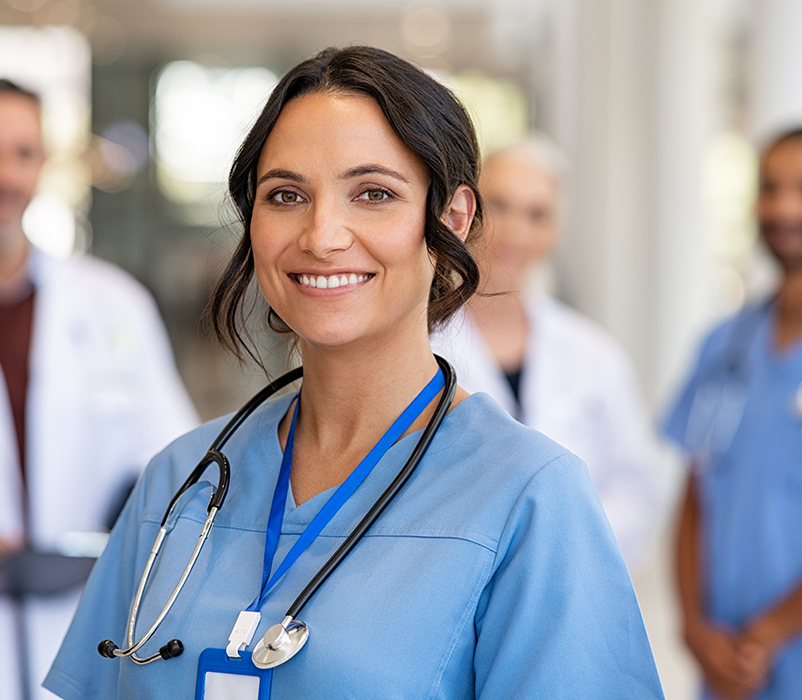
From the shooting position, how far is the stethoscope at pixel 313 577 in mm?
917

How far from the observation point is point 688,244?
16.9 feet

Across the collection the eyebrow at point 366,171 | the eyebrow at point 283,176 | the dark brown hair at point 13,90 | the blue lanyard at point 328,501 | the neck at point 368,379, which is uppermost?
the eyebrow at point 366,171

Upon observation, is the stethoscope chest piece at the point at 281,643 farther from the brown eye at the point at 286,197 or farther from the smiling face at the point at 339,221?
the brown eye at the point at 286,197

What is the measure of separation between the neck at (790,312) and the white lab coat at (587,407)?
376mm

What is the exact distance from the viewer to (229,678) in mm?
962

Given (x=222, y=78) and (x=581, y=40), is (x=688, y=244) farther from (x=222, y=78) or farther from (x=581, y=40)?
(x=222, y=78)

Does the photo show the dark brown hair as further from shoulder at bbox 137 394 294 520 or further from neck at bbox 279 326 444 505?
neck at bbox 279 326 444 505

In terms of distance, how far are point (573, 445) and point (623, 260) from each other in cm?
319

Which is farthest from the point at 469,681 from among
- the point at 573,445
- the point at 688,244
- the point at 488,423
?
the point at 688,244

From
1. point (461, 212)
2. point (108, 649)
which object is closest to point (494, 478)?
point (461, 212)

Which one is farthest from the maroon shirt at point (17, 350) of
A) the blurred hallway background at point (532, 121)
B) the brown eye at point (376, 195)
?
the brown eye at point (376, 195)

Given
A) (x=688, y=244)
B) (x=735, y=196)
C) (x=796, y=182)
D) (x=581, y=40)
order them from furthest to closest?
(x=735, y=196), (x=581, y=40), (x=688, y=244), (x=796, y=182)

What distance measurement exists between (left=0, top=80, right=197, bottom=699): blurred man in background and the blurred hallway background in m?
0.42

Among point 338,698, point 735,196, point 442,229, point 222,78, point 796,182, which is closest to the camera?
point 338,698
